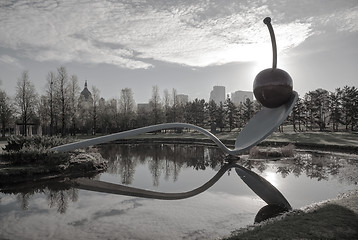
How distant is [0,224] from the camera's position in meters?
6.75

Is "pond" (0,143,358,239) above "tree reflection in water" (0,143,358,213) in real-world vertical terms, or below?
below

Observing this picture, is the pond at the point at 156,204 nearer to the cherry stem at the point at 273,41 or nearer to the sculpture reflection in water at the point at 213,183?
the sculpture reflection in water at the point at 213,183

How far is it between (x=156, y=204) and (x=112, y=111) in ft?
132

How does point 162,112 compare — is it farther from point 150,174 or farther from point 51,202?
point 51,202

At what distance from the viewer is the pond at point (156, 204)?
20.9 feet

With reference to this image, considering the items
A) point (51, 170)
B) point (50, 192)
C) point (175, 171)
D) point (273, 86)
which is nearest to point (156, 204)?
point (50, 192)

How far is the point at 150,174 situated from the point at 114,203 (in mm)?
5034

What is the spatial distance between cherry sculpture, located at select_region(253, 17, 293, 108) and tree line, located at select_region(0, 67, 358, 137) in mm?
27017

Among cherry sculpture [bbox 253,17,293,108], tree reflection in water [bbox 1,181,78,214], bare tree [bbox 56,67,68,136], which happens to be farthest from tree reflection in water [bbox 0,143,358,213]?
bare tree [bbox 56,67,68,136]

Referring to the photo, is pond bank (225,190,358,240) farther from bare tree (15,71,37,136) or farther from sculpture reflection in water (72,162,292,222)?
bare tree (15,71,37,136)

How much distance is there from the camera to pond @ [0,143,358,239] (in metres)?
6.36

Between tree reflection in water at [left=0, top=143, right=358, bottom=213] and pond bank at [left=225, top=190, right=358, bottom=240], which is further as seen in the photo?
tree reflection in water at [left=0, top=143, right=358, bottom=213]

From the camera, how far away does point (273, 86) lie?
12.8 m

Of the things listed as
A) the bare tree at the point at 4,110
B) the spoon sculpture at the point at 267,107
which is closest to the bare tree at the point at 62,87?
the bare tree at the point at 4,110
